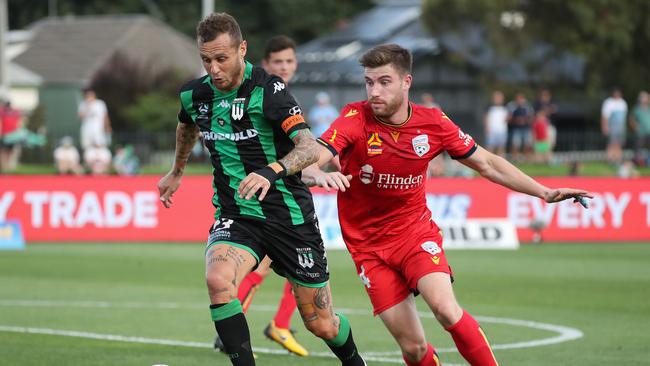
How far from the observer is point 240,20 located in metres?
70.4

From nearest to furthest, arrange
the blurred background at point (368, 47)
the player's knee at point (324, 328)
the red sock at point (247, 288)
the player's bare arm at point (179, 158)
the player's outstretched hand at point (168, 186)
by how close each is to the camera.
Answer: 1. the player's knee at point (324, 328)
2. the player's bare arm at point (179, 158)
3. the player's outstretched hand at point (168, 186)
4. the red sock at point (247, 288)
5. the blurred background at point (368, 47)

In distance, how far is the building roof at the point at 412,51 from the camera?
1817 inches

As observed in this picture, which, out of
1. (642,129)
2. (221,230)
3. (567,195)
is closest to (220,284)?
(221,230)

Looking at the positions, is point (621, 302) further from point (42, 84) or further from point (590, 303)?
point (42, 84)

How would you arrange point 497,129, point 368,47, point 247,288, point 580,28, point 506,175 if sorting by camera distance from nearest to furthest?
point 506,175 → point 247,288 → point 497,129 → point 580,28 → point 368,47

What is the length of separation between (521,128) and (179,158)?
22.8 m

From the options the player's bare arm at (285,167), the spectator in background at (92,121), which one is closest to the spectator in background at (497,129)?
the spectator in background at (92,121)

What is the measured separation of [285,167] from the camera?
25.6ft

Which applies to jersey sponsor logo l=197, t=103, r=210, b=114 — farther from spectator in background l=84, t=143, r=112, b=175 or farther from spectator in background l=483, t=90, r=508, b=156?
spectator in background l=483, t=90, r=508, b=156

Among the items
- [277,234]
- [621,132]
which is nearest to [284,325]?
[277,234]

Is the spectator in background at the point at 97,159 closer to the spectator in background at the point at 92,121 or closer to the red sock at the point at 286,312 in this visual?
the spectator in background at the point at 92,121

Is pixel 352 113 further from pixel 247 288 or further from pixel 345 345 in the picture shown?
pixel 247 288

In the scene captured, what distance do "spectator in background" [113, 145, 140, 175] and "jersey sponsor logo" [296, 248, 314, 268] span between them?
21760 mm

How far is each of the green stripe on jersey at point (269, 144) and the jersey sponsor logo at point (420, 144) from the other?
903 millimetres
